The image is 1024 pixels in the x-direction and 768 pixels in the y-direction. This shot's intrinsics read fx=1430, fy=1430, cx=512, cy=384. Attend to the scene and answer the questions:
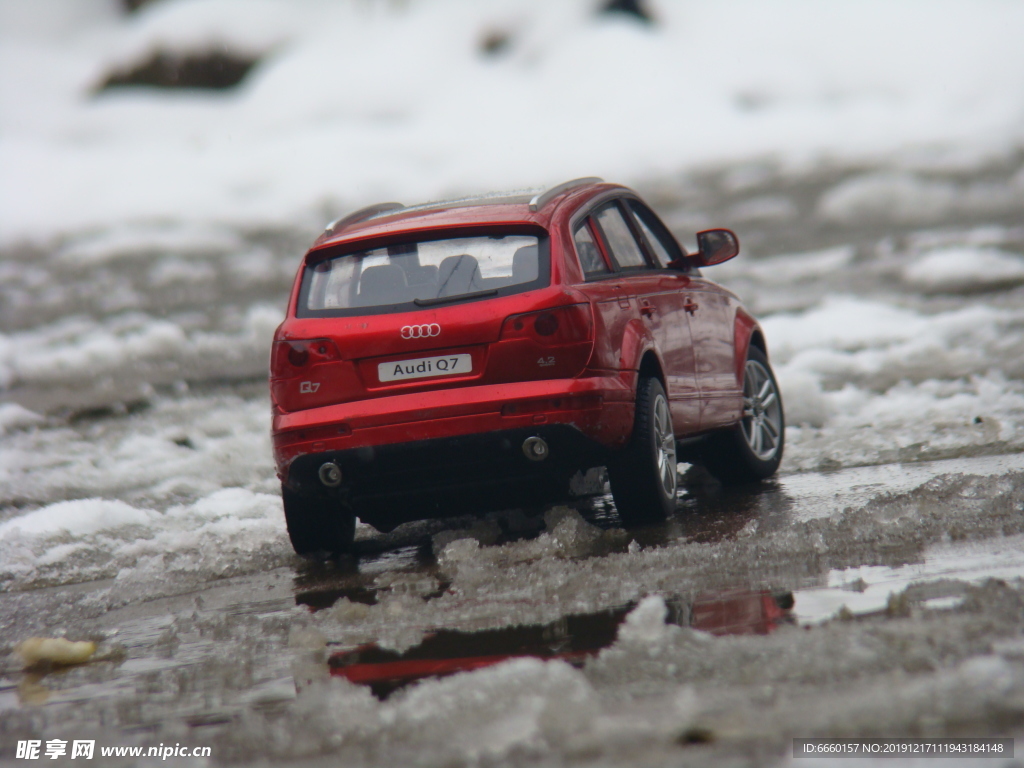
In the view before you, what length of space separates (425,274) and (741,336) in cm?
272

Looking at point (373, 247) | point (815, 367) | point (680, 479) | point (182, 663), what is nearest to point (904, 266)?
point (815, 367)

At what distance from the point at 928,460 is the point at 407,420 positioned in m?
3.88

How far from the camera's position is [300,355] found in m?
6.53

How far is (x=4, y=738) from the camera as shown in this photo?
13.6 ft

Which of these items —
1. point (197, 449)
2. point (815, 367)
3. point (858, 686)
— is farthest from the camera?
point (815, 367)

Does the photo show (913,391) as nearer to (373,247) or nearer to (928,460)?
(928,460)

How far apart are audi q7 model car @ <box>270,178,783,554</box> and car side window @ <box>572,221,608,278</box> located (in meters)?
0.01

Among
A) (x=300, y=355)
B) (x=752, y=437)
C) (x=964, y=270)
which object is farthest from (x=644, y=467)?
(x=964, y=270)

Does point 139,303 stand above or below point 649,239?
above

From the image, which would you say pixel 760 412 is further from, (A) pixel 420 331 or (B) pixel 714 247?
(A) pixel 420 331

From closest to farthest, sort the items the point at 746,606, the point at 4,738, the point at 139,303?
the point at 4,738, the point at 746,606, the point at 139,303

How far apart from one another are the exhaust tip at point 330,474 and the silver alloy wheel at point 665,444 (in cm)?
149

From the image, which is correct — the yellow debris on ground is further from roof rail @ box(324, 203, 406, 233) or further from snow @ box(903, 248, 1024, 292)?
snow @ box(903, 248, 1024, 292)

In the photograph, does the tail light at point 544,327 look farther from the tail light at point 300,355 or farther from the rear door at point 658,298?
the tail light at point 300,355
